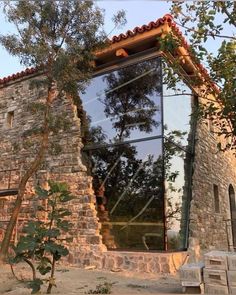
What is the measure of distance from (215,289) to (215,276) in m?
0.16

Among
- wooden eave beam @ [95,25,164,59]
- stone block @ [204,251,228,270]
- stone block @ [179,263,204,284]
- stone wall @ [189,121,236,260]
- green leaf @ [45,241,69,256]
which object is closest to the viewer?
green leaf @ [45,241,69,256]

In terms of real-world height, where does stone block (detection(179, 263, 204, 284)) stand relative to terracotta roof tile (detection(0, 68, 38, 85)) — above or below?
below

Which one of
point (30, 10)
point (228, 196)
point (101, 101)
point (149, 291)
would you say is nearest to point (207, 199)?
point (228, 196)

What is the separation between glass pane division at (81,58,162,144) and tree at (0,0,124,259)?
2.34 feet

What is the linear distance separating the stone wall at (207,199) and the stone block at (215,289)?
8.09 feet

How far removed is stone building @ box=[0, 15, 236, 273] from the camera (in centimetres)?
660

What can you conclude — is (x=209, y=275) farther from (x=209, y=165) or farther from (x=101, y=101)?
(x=209, y=165)

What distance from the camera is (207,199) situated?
877cm

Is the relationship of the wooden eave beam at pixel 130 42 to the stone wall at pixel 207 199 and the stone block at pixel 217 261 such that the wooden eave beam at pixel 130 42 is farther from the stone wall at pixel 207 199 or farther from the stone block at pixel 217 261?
the stone block at pixel 217 261

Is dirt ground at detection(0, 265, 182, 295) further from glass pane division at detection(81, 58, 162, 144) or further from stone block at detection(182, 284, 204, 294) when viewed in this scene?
glass pane division at detection(81, 58, 162, 144)

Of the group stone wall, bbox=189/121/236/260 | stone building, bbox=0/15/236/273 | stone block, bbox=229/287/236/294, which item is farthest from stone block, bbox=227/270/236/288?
stone wall, bbox=189/121/236/260

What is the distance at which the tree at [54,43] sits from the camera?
6824 millimetres

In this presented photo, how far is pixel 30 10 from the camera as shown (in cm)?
696

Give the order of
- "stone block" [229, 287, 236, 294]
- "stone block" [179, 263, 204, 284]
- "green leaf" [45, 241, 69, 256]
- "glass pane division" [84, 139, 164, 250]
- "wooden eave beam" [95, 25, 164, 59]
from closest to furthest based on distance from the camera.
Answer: "green leaf" [45, 241, 69, 256]
"stone block" [229, 287, 236, 294]
"stone block" [179, 263, 204, 284]
"glass pane division" [84, 139, 164, 250]
"wooden eave beam" [95, 25, 164, 59]
